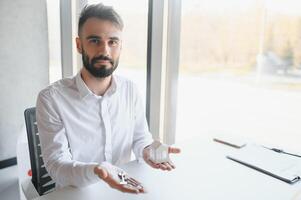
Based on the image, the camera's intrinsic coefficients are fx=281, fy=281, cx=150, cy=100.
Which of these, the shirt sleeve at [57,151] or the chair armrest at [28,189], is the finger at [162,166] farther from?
the chair armrest at [28,189]

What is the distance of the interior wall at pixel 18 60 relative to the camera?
2.12 meters

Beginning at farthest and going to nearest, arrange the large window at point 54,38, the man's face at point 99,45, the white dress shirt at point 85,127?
1. the large window at point 54,38
2. the man's face at point 99,45
3. the white dress shirt at point 85,127

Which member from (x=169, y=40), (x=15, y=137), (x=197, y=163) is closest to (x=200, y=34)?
(x=169, y=40)

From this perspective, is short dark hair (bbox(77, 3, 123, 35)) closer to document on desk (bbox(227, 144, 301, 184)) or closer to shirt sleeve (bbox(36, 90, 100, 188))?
shirt sleeve (bbox(36, 90, 100, 188))

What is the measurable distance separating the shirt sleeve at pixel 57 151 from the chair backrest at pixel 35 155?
0.33m

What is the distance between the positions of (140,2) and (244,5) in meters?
0.71

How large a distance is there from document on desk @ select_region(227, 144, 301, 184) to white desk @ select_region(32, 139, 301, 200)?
0.10ft

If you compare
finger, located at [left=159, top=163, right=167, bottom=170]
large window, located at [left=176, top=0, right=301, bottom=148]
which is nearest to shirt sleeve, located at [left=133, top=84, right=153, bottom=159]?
finger, located at [left=159, top=163, right=167, bottom=170]

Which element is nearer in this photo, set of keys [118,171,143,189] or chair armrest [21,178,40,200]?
set of keys [118,171,143,189]

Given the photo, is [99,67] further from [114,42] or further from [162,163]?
[162,163]

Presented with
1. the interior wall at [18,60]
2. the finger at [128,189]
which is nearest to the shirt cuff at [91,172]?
the finger at [128,189]

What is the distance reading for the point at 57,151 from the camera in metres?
1.11

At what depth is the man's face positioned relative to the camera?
48.5 inches

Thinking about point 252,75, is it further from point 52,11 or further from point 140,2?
point 52,11
